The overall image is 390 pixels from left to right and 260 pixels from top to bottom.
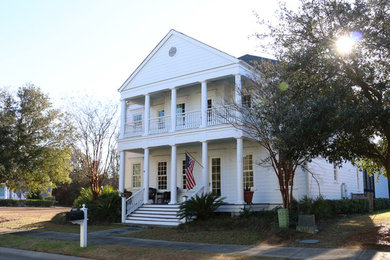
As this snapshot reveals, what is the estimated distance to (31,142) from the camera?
19.9m

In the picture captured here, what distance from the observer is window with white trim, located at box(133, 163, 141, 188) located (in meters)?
23.6

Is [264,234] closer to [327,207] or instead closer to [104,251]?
[327,207]

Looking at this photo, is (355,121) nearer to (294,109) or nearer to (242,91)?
(294,109)

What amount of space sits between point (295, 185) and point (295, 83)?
7.47 metres

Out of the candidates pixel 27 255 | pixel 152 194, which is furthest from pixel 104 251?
pixel 152 194

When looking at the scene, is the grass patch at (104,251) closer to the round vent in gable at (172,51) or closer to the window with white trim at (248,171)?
the window with white trim at (248,171)

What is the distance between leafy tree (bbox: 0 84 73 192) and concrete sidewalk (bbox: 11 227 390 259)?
6.13 meters

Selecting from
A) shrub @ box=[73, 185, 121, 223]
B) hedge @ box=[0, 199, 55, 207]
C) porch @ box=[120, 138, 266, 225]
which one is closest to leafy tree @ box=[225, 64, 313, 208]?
porch @ box=[120, 138, 266, 225]

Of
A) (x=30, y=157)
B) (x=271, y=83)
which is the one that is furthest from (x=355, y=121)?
(x=30, y=157)

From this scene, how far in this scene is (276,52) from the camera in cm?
1277

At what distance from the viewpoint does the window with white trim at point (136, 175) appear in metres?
23.6

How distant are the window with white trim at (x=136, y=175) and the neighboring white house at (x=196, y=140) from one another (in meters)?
1.43

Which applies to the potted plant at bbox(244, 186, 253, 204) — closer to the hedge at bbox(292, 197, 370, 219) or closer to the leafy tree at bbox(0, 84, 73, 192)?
the hedge at bbox(292, 197, 370, 219)

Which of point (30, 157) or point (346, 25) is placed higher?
point (346, 25)
